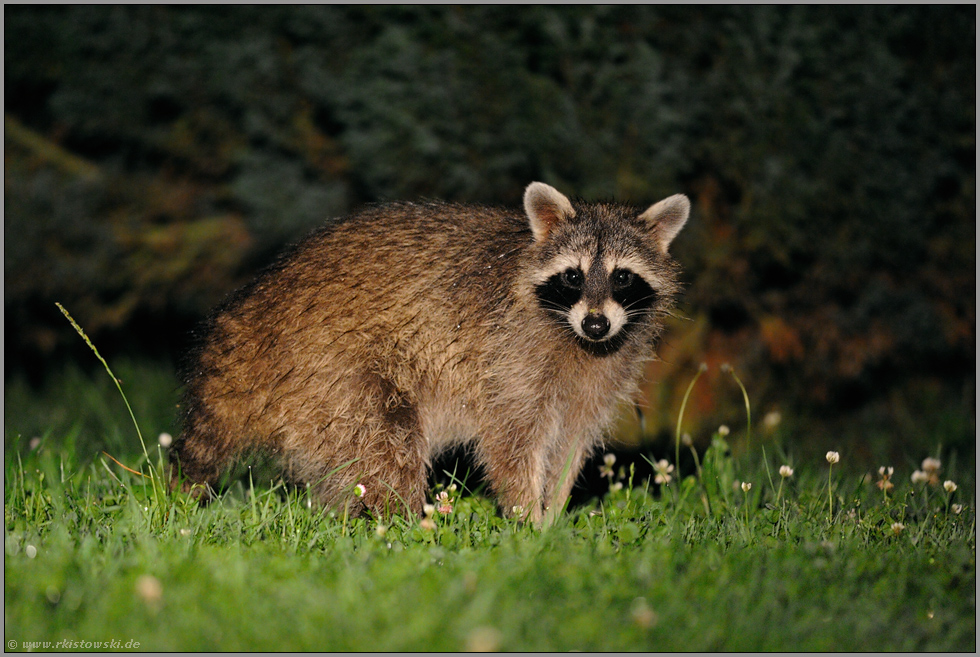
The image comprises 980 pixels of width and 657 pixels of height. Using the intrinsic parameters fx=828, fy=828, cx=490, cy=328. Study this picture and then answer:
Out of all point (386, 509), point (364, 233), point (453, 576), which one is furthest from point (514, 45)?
point (453, 576)

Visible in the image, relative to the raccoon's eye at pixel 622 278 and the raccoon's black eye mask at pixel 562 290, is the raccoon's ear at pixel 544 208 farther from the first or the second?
the raccoon's eye at pixel 622 278

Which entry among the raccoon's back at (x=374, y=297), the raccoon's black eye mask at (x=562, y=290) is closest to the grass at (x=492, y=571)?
the raccoon's back at (x=374, y=297)

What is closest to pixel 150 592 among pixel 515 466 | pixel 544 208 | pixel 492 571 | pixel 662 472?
pixel 492 571

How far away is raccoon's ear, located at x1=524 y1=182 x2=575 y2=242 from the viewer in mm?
4070

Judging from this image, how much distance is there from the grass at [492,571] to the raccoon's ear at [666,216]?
1254mm

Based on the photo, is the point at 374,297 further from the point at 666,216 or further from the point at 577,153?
the point at 577,153

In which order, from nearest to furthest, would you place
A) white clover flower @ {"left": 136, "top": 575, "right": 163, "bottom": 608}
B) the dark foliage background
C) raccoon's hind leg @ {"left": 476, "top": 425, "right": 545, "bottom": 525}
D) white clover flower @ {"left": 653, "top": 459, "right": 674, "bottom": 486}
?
white clover flower @ {"left": 136, "top": 575, "right": 163, "bottom": 608}, raccoon's hind leg @ {"left": 476, "top": 425, "right": 545, "bottom": 525}, white clover flower @ {"left": 653, "top": 459, "right": 674, "bottom": 486}, the dark foliage background

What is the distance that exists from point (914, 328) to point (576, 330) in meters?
4.24

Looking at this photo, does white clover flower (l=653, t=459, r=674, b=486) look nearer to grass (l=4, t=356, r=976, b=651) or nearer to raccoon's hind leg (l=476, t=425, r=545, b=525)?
grass (l=4, t=356, r=976, b=651)

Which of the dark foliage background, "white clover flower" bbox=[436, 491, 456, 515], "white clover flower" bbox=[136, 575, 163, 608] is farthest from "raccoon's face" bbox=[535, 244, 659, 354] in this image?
"white clover flower" bbox=[136, 575, 163, 608]

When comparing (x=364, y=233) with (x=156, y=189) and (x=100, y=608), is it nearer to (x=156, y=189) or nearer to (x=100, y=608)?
(x=100, y=608)

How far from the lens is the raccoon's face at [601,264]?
3.92 meters

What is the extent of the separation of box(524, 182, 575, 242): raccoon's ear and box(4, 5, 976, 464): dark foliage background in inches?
76.3

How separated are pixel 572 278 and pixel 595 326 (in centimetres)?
36
